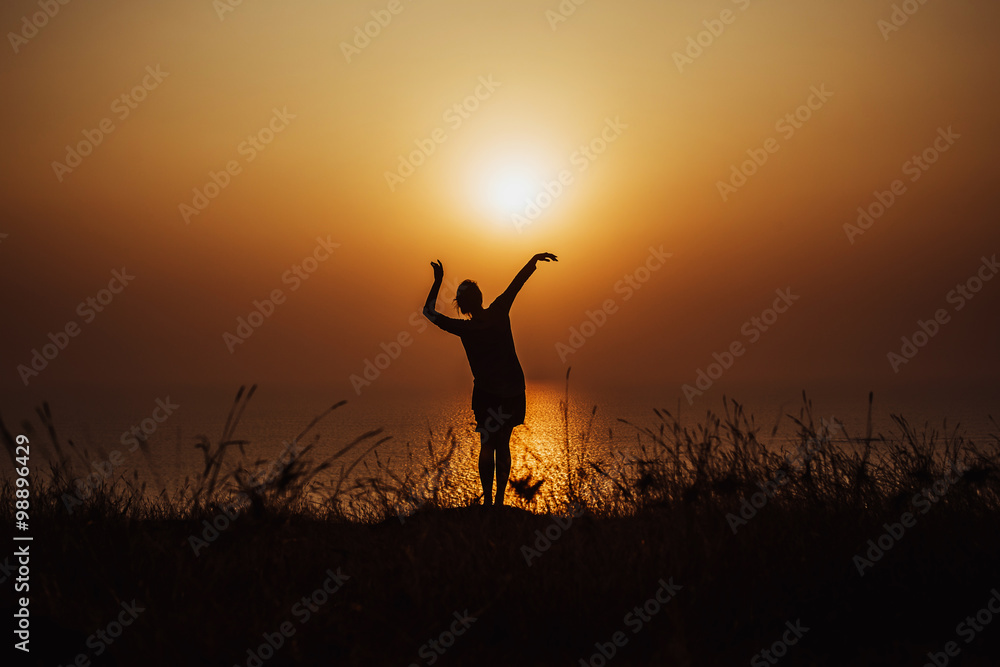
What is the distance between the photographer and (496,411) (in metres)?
9.16

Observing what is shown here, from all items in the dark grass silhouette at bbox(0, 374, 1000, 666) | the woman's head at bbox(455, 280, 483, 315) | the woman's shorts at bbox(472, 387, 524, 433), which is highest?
the woman's head at bbox(455, 280, 483, 315)

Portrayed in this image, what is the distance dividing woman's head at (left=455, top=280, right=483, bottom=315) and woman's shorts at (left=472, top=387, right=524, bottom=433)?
1.06m

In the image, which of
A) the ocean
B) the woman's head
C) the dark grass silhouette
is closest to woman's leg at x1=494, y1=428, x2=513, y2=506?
the ocean

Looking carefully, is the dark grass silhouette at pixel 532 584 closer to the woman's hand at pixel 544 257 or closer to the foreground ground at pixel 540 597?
the foreground ground at pixel 540 597

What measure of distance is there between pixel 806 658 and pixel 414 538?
126 inches

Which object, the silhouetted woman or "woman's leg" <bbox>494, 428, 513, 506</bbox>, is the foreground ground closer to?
"woman's leg" <bbox>494, 428, 513, 506</bbox>

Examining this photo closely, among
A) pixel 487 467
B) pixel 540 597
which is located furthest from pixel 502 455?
pixel 540 597

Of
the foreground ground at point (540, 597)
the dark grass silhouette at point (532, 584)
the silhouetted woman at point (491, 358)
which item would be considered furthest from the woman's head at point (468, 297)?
the foreground ground at point (540, 597)

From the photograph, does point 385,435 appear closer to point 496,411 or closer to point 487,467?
point 496,411

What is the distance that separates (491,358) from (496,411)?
2.25ft

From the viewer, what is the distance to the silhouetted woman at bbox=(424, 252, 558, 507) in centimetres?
890

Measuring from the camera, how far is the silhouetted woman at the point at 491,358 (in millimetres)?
8898

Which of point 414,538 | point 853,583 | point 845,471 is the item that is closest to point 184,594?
point 414,538

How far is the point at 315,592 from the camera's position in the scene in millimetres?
4734
